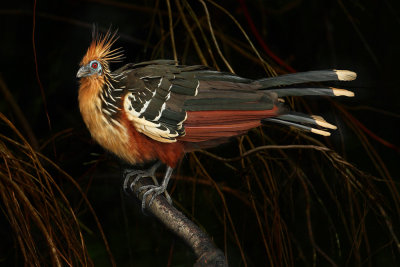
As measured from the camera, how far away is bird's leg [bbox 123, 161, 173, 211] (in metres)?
1.23

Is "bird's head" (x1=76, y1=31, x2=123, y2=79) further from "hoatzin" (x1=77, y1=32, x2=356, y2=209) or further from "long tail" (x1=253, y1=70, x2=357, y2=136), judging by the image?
"long tail" (x1=253, y1=70, x2=357, y2=136)

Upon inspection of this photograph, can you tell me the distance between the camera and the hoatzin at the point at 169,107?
1127 mm

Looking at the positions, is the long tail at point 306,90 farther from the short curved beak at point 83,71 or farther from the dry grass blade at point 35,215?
the dry grass blade at point 35,215

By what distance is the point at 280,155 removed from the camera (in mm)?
1312

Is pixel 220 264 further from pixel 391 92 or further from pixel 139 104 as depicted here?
pixel 391 92

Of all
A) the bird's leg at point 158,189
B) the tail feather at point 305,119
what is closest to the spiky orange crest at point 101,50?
the bird's leg at point 158,189

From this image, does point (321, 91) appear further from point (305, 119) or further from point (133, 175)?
point (133, 175)

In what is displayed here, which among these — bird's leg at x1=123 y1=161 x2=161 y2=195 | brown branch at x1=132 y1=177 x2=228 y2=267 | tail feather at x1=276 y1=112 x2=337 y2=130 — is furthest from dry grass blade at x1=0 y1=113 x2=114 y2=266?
tail feather at x1=276 y1=112 x2=337 y2=130

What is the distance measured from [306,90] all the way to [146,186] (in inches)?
15.7

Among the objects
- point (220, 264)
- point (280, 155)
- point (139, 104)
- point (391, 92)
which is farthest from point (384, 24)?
point (220, 264)

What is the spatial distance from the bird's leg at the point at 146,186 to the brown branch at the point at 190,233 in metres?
0.01

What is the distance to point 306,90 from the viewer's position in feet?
3.59

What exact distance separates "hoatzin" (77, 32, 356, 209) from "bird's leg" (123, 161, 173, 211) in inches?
2.8

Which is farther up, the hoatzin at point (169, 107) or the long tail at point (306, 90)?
the hoatzin at point (169, 107)
